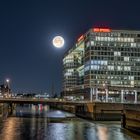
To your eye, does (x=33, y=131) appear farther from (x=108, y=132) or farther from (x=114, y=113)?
(x=114, y=113)

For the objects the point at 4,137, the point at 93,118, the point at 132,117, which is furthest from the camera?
the point at 93,118

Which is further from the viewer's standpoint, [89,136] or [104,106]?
[104,106]

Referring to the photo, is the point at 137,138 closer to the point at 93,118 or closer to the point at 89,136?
the point at 89,136

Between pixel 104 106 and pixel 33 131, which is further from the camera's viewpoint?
pixel 104 106

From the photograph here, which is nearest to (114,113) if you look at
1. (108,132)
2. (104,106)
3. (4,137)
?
(104,106)

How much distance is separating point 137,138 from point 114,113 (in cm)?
7906

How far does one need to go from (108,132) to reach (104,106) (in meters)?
66.7

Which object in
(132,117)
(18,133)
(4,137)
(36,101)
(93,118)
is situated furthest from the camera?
(36,101)

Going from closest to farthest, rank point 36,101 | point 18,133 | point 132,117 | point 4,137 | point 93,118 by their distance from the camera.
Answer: point 4,137 < point 18,133 < point 132,117 < point 93,118 < point 36,101

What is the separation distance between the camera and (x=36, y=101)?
184 m

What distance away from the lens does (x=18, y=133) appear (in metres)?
98.8

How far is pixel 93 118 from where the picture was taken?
166m

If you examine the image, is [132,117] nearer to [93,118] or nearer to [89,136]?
[89,136]

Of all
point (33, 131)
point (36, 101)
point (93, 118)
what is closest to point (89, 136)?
point (33, 131)
